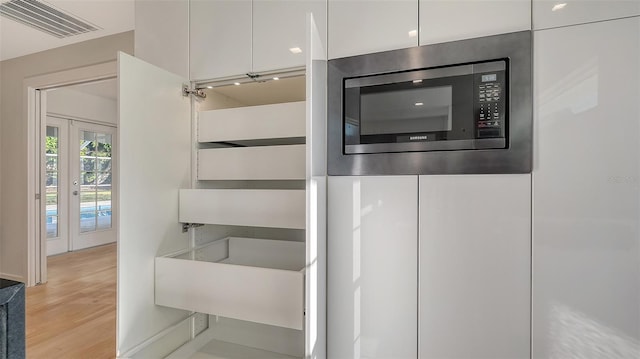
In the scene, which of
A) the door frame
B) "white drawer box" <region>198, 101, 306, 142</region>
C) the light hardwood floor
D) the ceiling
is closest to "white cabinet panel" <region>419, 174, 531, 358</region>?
"white drawer box" <region>198, 101, 306, 142</region>

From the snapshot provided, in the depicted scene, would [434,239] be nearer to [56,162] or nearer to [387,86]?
[387,86]

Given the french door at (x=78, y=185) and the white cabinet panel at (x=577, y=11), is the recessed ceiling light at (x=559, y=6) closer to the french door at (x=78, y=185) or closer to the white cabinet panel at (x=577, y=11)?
the white cabinet panel at (x=577, y=11)

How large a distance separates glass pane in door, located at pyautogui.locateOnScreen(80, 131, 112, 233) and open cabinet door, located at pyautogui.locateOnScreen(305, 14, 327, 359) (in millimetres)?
5056

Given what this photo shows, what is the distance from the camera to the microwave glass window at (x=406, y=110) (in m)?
1.36

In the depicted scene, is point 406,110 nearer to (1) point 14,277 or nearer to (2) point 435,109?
(2) point 435,109

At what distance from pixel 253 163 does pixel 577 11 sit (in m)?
1.52

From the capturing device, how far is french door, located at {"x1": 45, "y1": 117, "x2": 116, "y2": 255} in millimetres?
4590

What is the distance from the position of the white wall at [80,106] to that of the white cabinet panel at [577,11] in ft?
16.4

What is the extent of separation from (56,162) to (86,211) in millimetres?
863

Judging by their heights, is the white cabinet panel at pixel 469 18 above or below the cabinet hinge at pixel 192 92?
above

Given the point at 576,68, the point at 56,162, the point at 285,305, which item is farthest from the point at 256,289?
the point at 56,162

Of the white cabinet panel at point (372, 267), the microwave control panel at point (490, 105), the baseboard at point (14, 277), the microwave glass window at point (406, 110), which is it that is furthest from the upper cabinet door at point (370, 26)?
the baseboard at point (14, 277)

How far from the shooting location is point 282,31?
1.60 metres

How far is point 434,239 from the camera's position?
1347mm
